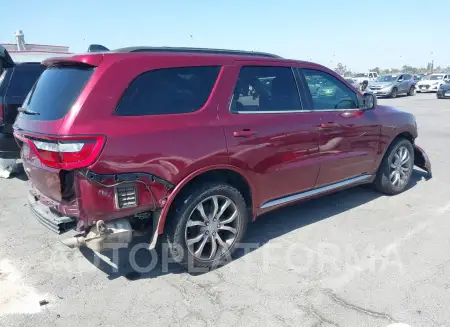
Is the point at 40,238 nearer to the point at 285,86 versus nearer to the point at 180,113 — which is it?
the point at 180,113

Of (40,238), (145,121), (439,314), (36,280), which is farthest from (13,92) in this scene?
(439,314)

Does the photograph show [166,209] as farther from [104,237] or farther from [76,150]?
[76,150]

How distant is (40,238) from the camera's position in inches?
161

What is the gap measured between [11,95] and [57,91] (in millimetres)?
3573

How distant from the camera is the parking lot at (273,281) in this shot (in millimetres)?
2766

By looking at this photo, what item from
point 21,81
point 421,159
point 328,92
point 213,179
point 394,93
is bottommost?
point 421,159

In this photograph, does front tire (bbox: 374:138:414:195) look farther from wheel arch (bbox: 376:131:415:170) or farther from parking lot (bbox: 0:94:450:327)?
parking lot (bbox: 0:94:450:327)

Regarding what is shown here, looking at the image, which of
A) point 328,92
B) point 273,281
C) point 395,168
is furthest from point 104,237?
point 395,168

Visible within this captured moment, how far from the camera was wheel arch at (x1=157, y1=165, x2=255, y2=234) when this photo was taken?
3.04 meters

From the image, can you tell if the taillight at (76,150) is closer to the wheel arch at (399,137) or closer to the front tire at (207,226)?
the front tire at (207,226)

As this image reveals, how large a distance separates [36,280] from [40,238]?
Answer: 3.04 feet

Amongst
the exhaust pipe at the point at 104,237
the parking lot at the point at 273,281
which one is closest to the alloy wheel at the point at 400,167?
the parking lot at the point at 273,281

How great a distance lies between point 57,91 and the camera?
Answer: 3.04m

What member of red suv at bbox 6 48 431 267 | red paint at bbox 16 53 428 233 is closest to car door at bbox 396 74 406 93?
red paint at bbox 16 53 428 233
